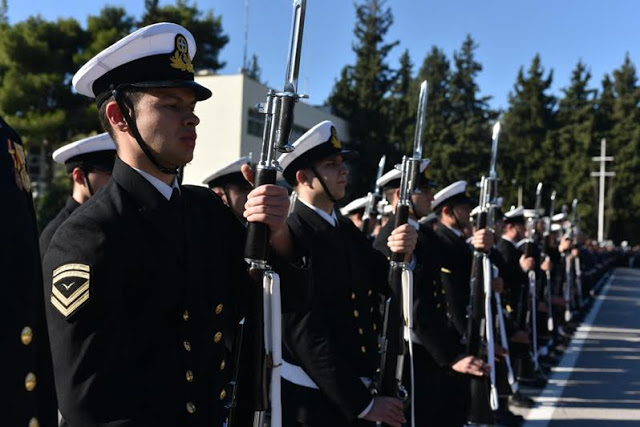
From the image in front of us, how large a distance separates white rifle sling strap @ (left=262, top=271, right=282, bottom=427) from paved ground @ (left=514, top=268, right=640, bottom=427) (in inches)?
183

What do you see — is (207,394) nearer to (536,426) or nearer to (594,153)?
(536,426)

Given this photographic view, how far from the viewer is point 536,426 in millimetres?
6215

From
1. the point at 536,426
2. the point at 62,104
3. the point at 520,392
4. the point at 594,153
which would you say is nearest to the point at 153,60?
the point at 536,426

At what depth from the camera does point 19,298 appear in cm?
113

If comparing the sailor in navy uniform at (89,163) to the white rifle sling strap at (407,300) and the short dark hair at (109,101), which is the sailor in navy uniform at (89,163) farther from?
the short dark hair at (109,101)

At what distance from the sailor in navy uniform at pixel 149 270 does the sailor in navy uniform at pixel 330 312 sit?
67cm

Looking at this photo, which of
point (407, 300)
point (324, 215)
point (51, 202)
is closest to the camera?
point (324, 215)

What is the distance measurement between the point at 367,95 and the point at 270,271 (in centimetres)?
4502

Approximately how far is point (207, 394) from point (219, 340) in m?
0.16

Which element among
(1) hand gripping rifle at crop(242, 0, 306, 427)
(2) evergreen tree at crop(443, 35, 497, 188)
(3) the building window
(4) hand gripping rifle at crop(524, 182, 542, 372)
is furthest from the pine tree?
(1) hand gripping rifle at crop(242, 0, 306, 427)

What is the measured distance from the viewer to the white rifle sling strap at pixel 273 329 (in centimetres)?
213

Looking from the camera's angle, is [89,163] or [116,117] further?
[89,163]

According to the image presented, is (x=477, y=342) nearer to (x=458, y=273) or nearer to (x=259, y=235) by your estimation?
(x=458, y=273)

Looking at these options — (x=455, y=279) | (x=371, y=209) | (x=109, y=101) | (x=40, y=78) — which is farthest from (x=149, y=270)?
(x=40, y=78)
